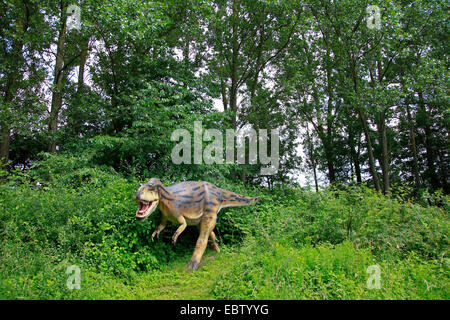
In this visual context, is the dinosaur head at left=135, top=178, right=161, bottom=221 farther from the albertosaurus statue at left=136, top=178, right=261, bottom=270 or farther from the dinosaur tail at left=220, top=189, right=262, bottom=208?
the dinosaur tail at left=220, top=189, right=262, bottom=208

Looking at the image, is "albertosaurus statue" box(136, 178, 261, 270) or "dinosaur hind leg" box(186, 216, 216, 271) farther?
"dinosaur hind leg" box(186, 216, 216, 271)

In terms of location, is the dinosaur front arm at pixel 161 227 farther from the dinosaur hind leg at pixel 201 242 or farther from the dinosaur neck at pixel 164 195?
the dinosaur hind leg at pixel 201 242

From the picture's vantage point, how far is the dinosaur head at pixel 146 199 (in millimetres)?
4910

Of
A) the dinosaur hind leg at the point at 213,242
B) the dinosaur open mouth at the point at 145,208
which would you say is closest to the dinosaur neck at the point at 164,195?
the dinosaur open mouth at the point at 145,208

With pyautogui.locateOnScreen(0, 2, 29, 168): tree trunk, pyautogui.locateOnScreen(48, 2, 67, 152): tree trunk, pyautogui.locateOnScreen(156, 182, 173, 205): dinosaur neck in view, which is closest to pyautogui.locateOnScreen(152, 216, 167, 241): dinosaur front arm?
pyautogui.locateOnScreen(156, 182, 173, 205): dinosaur neck

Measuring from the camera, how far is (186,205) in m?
5.58

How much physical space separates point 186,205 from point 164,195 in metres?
0.49

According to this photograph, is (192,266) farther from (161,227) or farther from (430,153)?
(430,153)

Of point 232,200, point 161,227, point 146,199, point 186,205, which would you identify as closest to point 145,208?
point 146,199

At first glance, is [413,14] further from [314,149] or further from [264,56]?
[314,149]

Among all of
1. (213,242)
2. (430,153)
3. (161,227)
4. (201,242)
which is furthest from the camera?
(430,153)

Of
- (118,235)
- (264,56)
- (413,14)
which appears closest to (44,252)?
(118,235)

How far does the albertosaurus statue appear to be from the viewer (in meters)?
5.03

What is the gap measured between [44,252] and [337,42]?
12.1 metres
